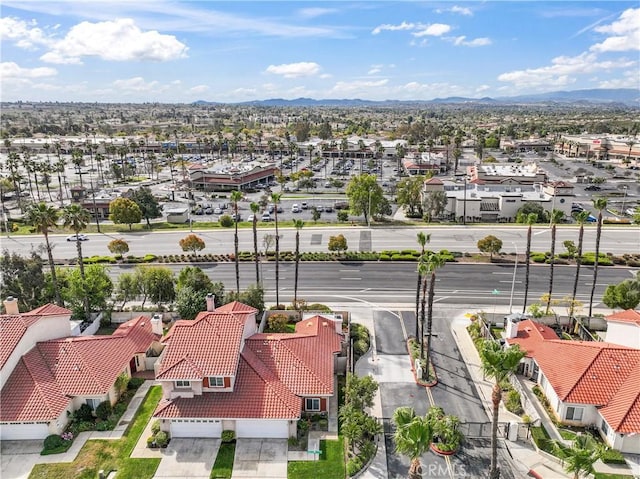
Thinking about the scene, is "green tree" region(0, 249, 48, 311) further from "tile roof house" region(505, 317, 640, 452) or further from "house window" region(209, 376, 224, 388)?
"tile roof house" region(505, 317, 640, 452)

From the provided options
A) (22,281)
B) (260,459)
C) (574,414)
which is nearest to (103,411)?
(260,459)

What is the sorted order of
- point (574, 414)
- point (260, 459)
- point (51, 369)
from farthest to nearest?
point (51, 369) < point (574, 414) < point (260, 459)

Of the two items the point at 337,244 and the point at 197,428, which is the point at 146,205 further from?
the point at 197,428

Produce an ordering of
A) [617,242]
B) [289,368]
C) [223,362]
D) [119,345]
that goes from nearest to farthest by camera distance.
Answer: [223,362]
[289,368]
[119,345]
[617,242]

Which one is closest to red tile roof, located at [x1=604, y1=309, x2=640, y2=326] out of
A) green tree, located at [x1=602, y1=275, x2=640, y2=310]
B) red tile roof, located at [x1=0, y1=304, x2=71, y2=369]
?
green tree, located at [x1=602, y1=275, x2=640, y2=310]

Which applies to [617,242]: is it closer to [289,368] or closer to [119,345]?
[289,368]

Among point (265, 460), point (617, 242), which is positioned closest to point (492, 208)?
point (617, 242)

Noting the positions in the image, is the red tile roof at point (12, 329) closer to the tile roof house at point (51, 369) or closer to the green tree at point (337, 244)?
the tile roof house at point (51, 369)
